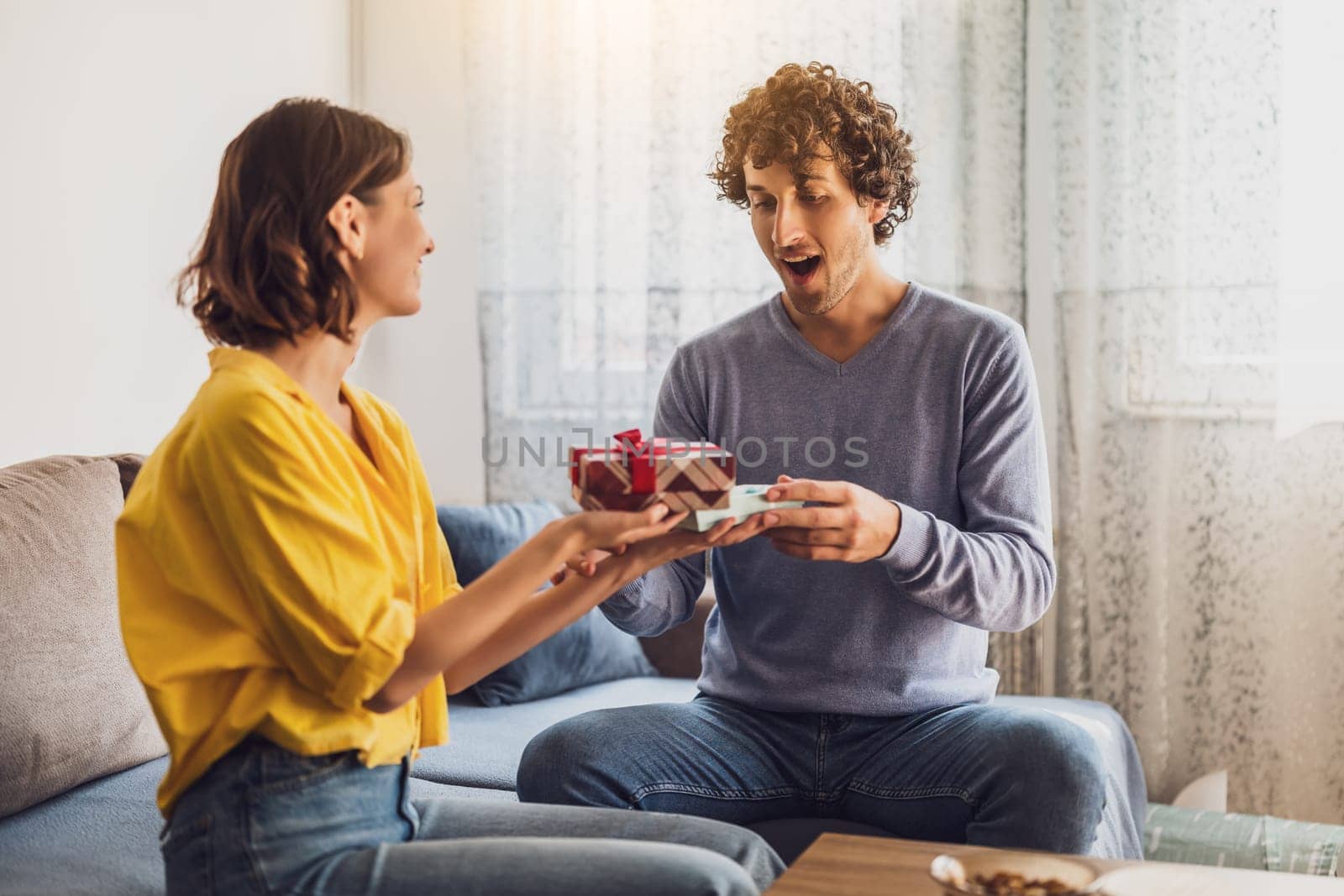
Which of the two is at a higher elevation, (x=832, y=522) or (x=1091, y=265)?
(x=1091, y=265)

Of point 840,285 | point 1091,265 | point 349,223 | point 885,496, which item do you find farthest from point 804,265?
point 1091,265

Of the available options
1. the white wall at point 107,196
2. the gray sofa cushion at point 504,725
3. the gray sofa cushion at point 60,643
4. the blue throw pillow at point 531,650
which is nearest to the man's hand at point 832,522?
the gray sofa cushion at point 504,725

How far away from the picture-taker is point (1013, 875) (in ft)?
3.81

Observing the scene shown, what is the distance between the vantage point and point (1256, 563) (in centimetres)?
272

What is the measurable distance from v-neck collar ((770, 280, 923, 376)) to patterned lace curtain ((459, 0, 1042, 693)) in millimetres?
1052

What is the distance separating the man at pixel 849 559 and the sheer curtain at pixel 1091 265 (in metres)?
0.90

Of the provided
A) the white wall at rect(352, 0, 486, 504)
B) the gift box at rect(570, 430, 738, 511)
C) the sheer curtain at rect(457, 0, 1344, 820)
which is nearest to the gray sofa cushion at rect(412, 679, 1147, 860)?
the sheer curtain at rect(457, 0, 1344, 820)

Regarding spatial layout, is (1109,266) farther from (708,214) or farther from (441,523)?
(441,523)

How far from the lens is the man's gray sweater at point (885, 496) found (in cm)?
183

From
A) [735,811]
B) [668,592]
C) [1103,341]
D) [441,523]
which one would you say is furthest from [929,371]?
[441,523]

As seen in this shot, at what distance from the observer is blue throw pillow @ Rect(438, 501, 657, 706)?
2691 millimetres

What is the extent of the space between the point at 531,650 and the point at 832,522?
1.24m

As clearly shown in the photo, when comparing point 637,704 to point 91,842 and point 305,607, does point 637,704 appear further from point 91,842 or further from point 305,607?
point 305,607

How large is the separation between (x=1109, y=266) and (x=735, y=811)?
66.1 inches
